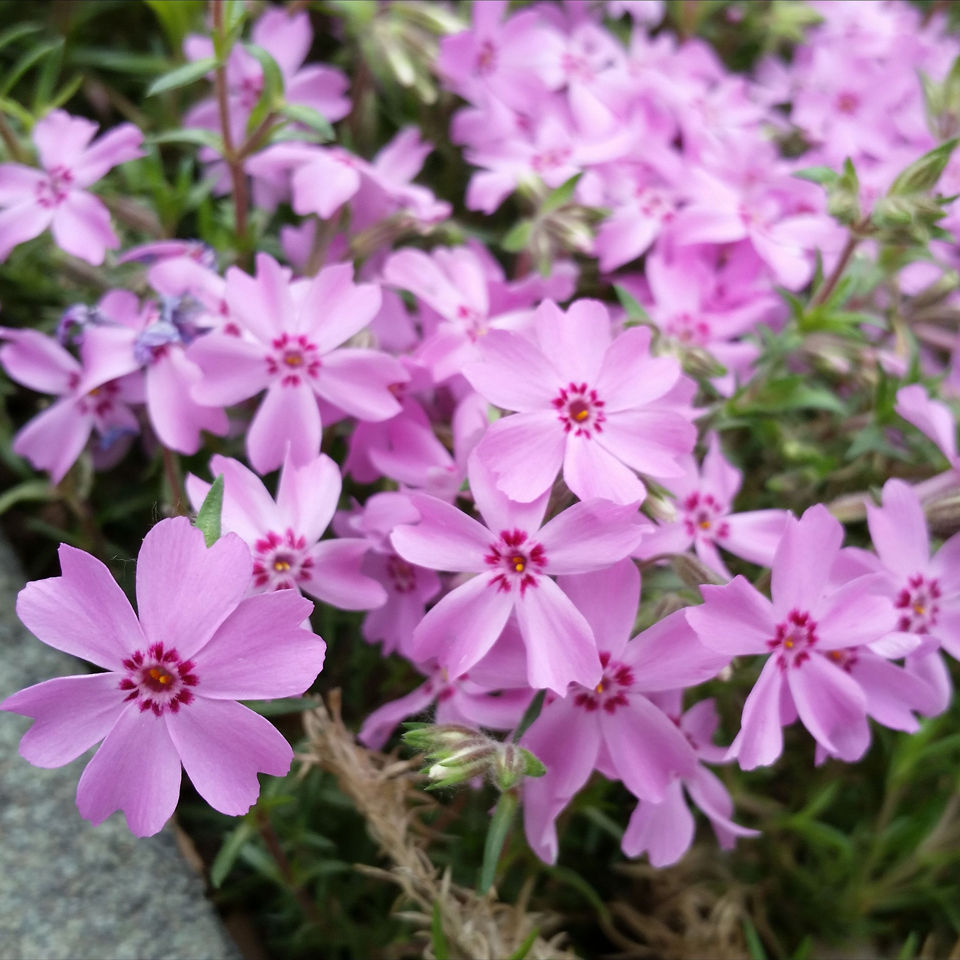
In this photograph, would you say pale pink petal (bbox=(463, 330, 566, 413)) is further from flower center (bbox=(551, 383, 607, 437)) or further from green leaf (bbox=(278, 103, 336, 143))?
green leaf (bbox=(278, 103, 336, 143))

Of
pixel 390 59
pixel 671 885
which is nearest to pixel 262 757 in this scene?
pixel 671 885

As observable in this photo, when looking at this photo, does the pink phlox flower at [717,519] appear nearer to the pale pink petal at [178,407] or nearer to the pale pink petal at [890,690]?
the pale pink petal at [890,690]

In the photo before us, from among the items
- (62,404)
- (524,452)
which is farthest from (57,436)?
(524,452)

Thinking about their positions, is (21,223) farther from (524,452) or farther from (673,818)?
(673,818)

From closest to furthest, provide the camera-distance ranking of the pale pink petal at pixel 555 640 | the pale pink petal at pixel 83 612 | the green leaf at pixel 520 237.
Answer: the pale pink petal at pixel 83 612, the pale pink petal at pixel 555 640, the green leaf at pixel 520 237

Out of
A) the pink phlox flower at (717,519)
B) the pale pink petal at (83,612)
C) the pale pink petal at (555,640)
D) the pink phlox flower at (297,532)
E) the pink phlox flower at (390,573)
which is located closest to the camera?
the pale pink petal at (83,612)

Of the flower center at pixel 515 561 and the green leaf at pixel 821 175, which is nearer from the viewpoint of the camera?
the flower center at pixel 515 561

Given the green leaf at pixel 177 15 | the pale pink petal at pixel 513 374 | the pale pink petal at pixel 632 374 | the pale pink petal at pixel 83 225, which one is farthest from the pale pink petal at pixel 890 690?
the green leaf at pixel 177 15
